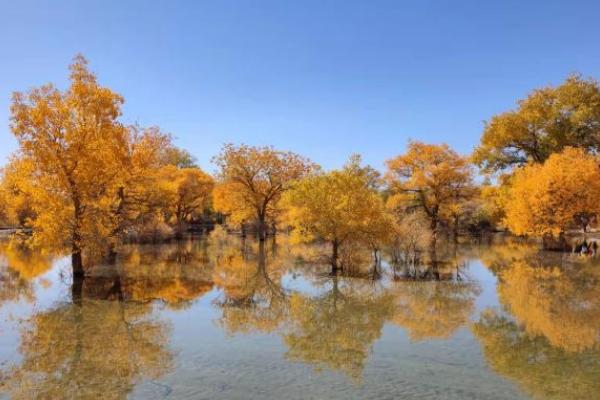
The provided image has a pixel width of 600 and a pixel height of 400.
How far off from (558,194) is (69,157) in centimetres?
2858

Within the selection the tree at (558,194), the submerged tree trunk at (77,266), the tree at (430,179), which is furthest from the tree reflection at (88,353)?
the tree at (430,179)

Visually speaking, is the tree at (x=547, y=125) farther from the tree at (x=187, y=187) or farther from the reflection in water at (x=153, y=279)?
the tree at (x=187, y=187)

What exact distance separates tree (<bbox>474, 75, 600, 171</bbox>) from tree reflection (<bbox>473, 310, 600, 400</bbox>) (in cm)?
3147

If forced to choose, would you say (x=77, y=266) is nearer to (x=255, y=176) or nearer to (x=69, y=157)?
(x=69, y=157)

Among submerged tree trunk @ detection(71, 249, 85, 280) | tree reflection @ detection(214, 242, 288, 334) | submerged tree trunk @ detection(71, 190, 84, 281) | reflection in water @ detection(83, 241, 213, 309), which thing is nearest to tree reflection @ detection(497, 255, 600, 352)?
tree reflection @ detection(214, 242, 288, 334)

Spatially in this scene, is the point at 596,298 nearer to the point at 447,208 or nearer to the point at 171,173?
the point at 447,208

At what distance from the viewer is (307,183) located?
77.4 feet

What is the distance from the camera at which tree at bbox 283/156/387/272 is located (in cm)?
2291

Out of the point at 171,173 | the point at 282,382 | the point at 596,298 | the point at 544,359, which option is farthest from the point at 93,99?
the point at 171,173

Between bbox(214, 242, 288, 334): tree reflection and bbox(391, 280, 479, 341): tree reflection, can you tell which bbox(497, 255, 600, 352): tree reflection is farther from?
bbox(214, 242, 288, 334): tree reflection

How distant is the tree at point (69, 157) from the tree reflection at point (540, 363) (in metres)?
15.7

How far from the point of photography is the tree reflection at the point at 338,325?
428 inches

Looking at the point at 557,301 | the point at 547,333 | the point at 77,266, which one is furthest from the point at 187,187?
the point at 547,333

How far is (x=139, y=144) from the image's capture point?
1224 inches
